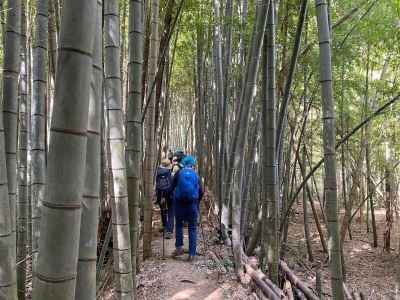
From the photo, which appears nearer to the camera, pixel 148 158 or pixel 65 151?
pixel 65 151

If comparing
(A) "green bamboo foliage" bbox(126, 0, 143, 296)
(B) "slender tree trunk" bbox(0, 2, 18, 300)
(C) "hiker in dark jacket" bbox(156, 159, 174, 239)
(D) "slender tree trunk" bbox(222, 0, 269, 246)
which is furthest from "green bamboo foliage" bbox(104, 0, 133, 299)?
(C) "hiker in dark jacket" bbox(156, 159, 174, 239)

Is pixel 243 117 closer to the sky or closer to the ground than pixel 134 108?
closer to the sky

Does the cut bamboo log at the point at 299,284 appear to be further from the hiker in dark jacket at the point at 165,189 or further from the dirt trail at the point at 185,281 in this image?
the hiker in dark jacket at the point at 165,189

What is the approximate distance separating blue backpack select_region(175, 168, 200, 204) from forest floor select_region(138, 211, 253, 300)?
657 mm

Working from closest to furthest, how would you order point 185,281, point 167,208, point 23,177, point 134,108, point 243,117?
point 134,108
point 23,177
point 243,117
point 185,281
point 167,208

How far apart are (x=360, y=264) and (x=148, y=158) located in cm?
465

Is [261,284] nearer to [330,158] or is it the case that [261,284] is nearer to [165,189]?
[330,158]

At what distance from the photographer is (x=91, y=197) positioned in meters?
1.14

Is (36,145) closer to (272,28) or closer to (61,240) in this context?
(61,240)

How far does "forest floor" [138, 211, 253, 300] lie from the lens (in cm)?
339

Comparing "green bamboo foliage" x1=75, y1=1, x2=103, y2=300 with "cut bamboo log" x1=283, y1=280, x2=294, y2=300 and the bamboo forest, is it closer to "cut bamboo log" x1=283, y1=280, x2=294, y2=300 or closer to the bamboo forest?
the bamboo forest

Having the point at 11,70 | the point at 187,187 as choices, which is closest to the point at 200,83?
the point at 187,187

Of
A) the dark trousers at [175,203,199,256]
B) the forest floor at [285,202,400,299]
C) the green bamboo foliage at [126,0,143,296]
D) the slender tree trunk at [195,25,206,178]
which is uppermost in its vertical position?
the slender tree trunk at [195,25,206,178]

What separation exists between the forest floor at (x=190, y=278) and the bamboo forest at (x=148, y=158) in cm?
2
